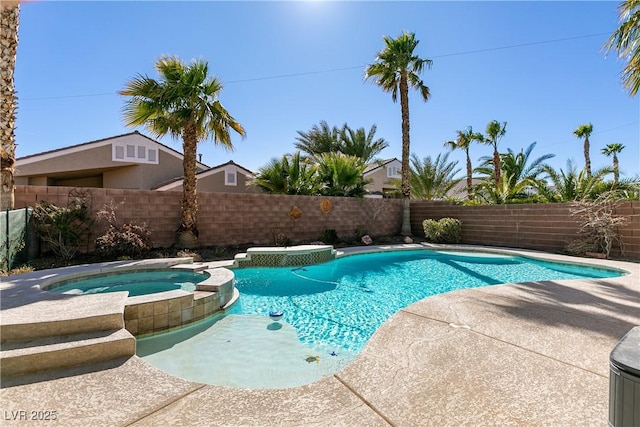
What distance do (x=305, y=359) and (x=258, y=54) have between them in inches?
519

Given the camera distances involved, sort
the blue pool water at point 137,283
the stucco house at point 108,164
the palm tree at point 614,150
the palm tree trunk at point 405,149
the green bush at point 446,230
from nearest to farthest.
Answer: the blue pool water at point 137,283 → the green bush at point 446,230 → the stucco house at point 108,164 → the palm tree trunk at point 405,149 → the palm tree at point 614,150

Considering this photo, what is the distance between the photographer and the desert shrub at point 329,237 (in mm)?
14406

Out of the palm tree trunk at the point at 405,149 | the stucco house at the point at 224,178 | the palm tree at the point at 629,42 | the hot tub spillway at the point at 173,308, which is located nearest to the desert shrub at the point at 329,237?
the palm tree trunk at the point at 405,149

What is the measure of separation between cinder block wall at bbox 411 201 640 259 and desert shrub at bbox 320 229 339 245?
5694 millimetres

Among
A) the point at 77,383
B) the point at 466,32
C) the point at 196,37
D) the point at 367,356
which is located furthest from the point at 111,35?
the point at 466,32

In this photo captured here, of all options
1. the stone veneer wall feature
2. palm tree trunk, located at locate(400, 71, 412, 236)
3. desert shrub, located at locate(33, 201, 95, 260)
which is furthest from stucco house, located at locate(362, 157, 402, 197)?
the stone veneer wall feature

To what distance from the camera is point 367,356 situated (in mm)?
3271

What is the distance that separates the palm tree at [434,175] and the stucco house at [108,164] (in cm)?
1663

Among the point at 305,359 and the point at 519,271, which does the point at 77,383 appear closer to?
the point at 305,359

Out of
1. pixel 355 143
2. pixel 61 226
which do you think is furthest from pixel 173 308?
pixel 355 143

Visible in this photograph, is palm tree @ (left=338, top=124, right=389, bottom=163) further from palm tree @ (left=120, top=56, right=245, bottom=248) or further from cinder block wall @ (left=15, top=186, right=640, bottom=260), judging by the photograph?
palm tree @ (left=120, top=56, right=245, bottom=248)

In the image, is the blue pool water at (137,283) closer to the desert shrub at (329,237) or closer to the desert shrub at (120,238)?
the desert shrub at (120,238)

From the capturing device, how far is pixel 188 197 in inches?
430

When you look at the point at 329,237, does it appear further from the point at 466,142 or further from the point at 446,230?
the point at 466,142
